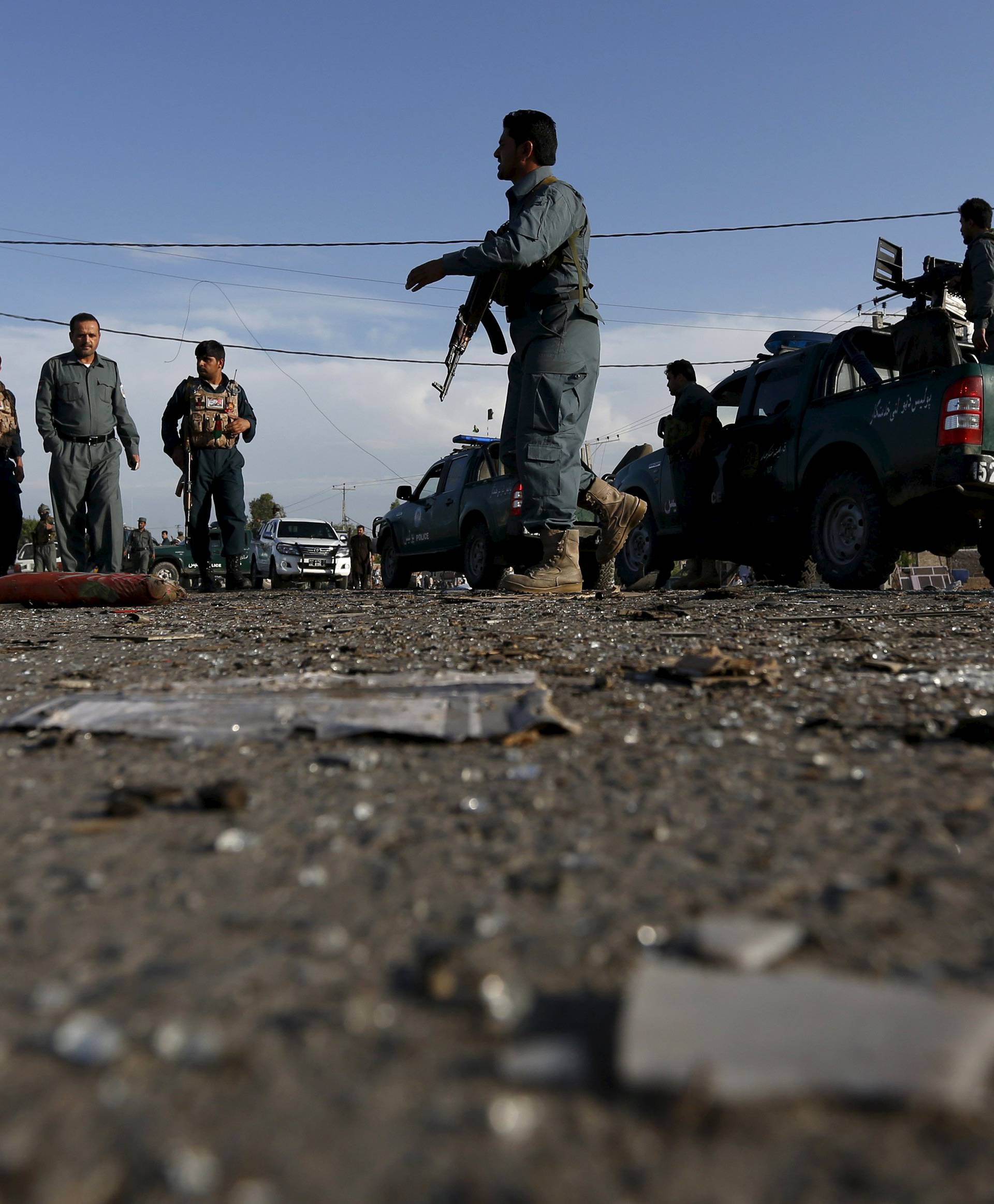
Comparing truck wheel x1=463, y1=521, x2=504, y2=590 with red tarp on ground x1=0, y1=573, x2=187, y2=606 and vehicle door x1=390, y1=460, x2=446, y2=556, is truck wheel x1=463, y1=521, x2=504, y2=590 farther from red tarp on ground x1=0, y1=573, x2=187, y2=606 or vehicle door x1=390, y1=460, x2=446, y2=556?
red tarp on ground x1=0, y1=573, x2=187, y2=606

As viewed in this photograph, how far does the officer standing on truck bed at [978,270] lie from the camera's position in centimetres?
621

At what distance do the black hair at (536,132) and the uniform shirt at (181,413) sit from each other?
4.06 metres

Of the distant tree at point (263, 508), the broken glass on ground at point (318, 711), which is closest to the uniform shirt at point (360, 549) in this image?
the broken glass on ground at point (318, 711)

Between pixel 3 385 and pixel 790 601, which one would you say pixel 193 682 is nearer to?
pixel 790 601

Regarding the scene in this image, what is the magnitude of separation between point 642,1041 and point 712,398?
823 cm

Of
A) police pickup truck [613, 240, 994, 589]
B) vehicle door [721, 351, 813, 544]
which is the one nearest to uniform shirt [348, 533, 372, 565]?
police pickup truck [613, 240, 994, 589]

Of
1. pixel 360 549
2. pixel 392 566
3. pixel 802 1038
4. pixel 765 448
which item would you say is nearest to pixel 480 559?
pixel 392 566

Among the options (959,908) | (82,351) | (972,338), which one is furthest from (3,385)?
(959,908)

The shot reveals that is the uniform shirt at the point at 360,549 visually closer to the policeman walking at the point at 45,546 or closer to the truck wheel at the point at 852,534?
the policeman walking at the point at 45,546

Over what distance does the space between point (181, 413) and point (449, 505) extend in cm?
410

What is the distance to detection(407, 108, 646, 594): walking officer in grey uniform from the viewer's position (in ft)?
17.0

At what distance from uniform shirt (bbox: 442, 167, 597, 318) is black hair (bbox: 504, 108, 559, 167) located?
76 mm

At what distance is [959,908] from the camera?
3.14 ft

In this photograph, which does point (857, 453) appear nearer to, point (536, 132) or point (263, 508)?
point (536, 132)
